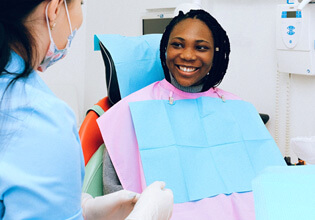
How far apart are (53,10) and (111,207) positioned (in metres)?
0.56

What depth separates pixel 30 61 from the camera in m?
0.72

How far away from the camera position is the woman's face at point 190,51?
5.69 ft

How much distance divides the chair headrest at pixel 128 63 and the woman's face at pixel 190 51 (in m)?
0.17

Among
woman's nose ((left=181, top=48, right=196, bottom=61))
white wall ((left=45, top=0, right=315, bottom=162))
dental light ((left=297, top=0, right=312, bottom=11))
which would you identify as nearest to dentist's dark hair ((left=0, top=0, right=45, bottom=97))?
woman's nose ((left=181, top=48, right=196, bottom=61))

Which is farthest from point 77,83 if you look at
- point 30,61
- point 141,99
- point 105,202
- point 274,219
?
point 274,219

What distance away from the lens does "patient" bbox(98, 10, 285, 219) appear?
4.99 ft

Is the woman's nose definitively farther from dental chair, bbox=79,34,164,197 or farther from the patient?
dental chair, bbox=79,34,164,197

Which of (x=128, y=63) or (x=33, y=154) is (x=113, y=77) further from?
(x=33, y=154)

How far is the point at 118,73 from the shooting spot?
1797mm

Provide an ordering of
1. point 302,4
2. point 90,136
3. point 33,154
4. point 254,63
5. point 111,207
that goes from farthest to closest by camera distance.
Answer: point 254,63
point 302,4
point 90,136
point 111,207
point 33,154

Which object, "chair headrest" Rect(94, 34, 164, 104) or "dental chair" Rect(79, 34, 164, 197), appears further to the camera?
"chair headrest" Rect(94, 34, 164, 104)

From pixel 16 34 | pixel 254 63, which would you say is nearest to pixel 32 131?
pixel 16 34

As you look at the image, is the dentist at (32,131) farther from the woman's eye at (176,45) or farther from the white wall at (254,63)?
the white wall at (254,63)

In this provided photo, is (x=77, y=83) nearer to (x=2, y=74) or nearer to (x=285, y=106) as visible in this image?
(x=285, y=106)
